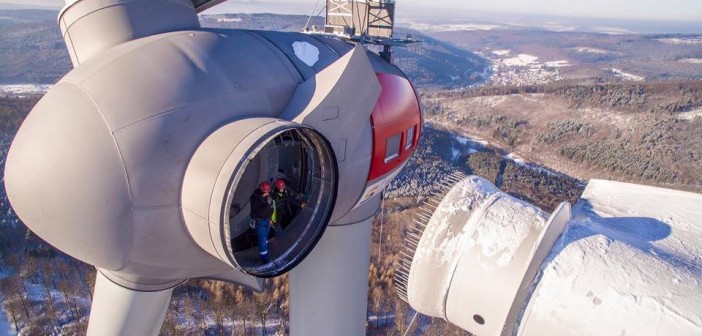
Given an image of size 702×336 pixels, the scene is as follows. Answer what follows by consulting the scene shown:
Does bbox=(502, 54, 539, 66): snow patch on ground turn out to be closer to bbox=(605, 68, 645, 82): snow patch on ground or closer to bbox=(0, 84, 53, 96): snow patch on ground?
bbox=(605, 68, 645, 82): snow patch on ground

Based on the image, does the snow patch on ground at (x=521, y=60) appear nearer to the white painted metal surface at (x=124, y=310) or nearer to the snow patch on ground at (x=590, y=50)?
the snow patch on ground at (x=590, y=50)

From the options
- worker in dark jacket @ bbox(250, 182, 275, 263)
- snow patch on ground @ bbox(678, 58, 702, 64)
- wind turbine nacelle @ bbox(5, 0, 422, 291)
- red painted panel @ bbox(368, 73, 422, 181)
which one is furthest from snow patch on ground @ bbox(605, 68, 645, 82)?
worker in dark jacket @ bbox(250, 182, 275, 263)

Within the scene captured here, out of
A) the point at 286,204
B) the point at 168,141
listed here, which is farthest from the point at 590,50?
the point at 168,141

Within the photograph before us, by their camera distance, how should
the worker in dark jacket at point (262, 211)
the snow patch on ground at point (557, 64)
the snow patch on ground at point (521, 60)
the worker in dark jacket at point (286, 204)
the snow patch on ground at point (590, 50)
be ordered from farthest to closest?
1. the snow patch on ground at point (590, 50)
2. the snow patch on ground at point (521, 60)
3. the snow patch on ground at point (557, 64)
4. the worker in dark jacket at point (286, 204)
5. the worker in dark jacket at point (262, 211)

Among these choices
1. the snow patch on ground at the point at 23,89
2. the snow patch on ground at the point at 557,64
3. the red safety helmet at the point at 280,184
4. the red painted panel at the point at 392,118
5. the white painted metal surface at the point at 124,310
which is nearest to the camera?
the red safety helmet at the point at 280,184

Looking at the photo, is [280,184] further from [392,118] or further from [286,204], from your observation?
[392,118]

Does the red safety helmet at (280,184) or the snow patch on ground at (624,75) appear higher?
the red safety helmet at (280,184)

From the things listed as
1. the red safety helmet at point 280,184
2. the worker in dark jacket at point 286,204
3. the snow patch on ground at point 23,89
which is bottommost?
the snow patch on ground at point 23,89

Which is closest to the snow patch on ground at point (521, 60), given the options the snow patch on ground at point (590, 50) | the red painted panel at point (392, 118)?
the snow patch on ground at point (590, 50)
